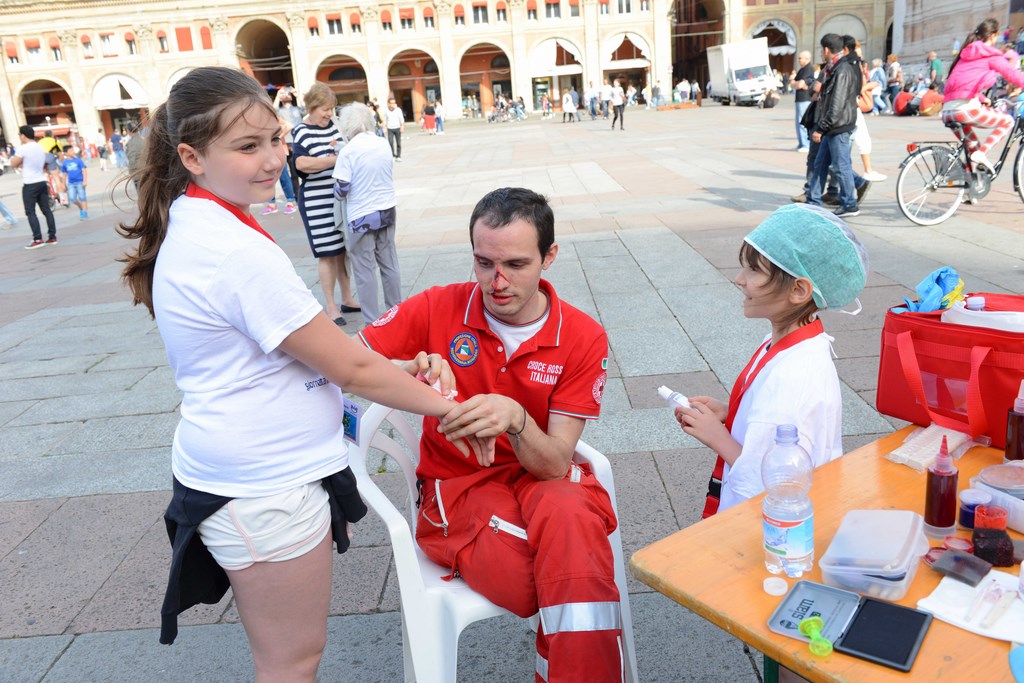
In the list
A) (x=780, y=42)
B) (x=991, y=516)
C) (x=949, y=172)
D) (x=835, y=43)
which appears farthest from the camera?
(x=780, y=42)

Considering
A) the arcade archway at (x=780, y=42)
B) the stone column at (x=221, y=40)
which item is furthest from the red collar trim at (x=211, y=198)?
the stone column at (x=221, y=40)

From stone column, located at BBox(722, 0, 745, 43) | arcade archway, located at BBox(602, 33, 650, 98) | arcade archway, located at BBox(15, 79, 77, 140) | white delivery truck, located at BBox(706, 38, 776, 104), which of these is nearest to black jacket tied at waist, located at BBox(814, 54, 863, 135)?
white delivery truck, located at BBox(706, 38, 776, 104)

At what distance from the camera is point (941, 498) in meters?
1.54

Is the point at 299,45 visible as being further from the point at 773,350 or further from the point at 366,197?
the point at 773,350

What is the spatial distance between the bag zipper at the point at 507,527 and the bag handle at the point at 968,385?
104cm

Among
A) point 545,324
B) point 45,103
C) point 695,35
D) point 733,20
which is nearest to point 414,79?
point 695,35

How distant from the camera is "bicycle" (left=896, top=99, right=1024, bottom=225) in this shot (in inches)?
312

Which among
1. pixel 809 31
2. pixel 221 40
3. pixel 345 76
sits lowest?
pixel 345 76

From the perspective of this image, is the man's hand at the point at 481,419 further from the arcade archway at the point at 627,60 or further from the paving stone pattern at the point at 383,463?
Result: the arcade archway at the point at 627,60

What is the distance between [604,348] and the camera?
2250 mm

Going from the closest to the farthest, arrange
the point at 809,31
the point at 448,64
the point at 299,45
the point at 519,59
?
the point at 809,31
the point at 519,59
the point at 448,64
the point at 299,45

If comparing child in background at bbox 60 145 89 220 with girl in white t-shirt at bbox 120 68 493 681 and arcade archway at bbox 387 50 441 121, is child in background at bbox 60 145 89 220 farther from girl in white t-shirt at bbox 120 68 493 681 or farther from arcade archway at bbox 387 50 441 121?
arcade archway at bbox 387 50 441 121

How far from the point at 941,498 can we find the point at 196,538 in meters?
1.56

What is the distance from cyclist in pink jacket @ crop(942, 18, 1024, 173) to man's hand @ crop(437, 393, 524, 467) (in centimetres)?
762
